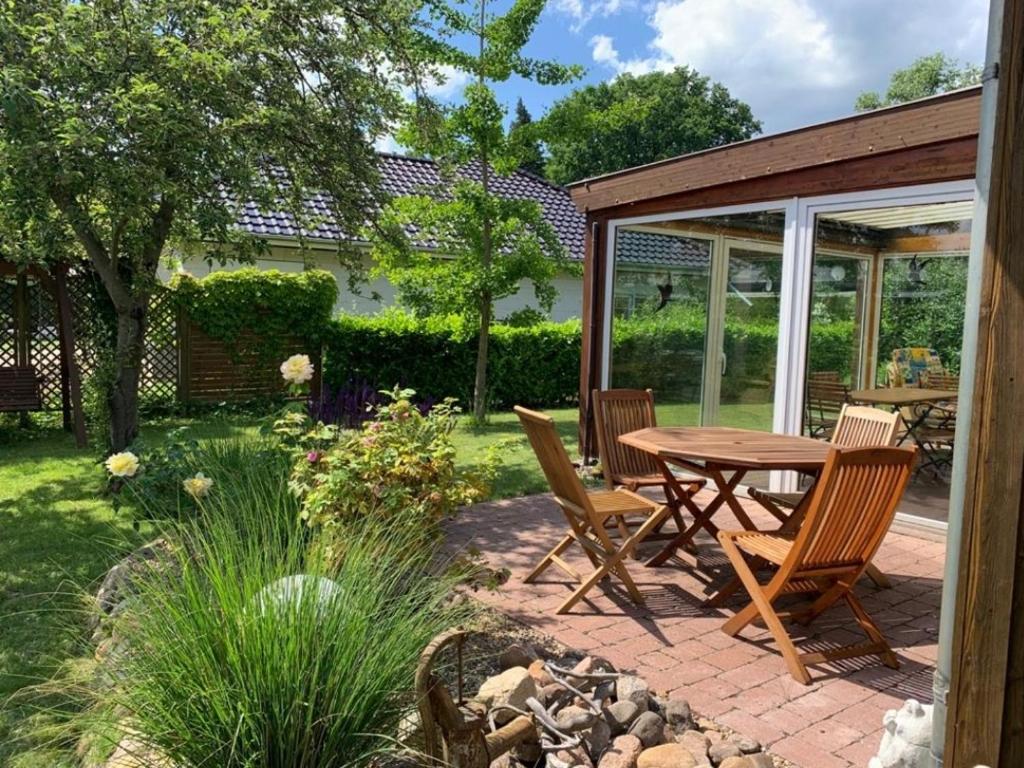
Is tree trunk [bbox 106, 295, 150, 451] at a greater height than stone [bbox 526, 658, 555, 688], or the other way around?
A: tree trunk [bbox 106, 295, 150, 451]

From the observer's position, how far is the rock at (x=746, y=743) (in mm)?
2537

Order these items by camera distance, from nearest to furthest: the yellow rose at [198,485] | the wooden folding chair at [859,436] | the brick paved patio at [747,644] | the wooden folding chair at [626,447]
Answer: the brick paved patio at [747,644] < the yellow rose at [198,485] < the wooden folding chair at [859,436] < the wooden folding chair at [626,447]

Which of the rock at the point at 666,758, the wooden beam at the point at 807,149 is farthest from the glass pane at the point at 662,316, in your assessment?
the rock at the point at 666,758

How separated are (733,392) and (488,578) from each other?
12.6ft

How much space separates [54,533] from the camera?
5125mm

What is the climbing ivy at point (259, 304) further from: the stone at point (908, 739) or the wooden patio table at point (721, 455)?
the stone at point (908, 739)

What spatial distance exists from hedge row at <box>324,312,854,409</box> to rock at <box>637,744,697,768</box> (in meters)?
4.26

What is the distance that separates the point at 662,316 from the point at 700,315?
1.34 ft

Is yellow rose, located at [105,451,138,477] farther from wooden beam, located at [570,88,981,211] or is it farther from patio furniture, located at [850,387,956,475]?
patio furniture, located at [850,387,956,475]

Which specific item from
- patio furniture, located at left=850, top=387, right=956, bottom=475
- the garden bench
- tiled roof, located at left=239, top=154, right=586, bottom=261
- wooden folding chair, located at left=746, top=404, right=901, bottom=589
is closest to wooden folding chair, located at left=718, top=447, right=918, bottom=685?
wooden folding chair, located at left=746, top=404, right=901, bottom=589

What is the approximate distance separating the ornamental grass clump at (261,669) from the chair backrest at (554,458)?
1.71 m

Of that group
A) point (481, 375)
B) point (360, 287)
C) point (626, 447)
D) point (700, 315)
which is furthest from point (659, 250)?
point (360, 287)

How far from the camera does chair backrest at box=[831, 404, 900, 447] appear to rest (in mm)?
4539

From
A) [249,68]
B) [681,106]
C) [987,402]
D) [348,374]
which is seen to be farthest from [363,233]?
[681,106]
